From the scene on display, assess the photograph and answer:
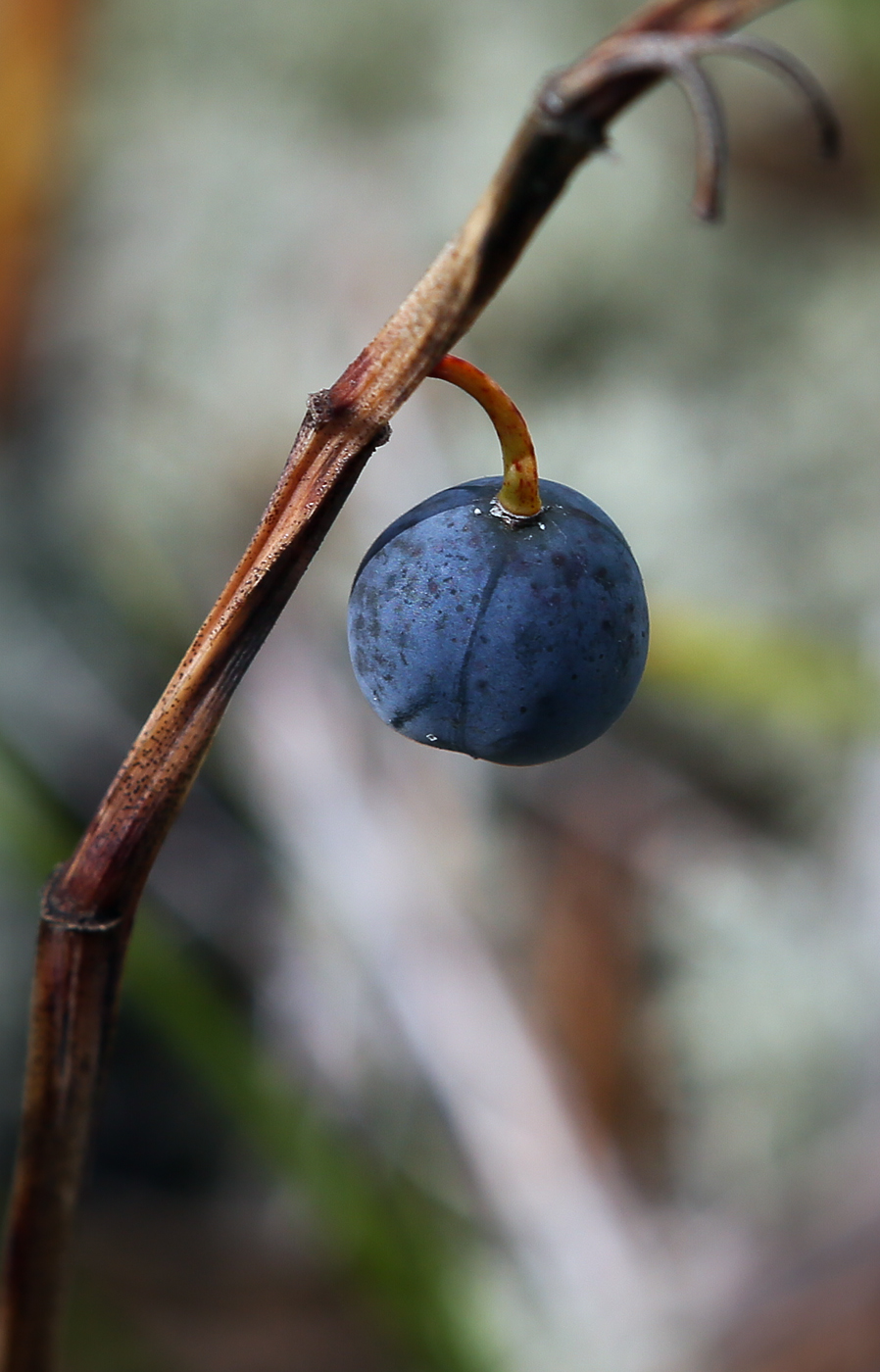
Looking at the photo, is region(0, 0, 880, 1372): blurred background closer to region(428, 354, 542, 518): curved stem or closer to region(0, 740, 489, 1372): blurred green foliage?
region(0, 740, 489, 1372): blurred green foliage

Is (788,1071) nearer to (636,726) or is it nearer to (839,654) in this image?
(636,726)

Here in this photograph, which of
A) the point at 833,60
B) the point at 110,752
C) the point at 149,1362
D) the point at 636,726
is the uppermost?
the point at 833,60

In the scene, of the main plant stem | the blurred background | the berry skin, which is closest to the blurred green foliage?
the blurred background

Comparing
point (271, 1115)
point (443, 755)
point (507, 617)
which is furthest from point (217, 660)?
point (443, 755)

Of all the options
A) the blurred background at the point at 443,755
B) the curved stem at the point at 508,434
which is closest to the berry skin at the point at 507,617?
the curved stem at the point at 508,434

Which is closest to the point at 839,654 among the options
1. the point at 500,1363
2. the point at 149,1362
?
the point at 500,1363

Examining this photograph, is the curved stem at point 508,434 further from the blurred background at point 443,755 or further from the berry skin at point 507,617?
the blurred background at point 443,755

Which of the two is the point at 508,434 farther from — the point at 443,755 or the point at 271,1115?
the point at 443,755
